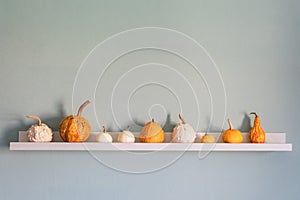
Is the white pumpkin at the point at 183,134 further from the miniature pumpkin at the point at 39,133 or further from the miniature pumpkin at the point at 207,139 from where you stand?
the miniature pumpkin at the point at 39,133

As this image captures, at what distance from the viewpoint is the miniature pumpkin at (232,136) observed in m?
1.92

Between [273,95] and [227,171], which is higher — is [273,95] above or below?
above

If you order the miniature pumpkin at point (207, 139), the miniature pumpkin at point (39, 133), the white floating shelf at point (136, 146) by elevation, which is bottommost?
the white floating shelf at point (136, 146)

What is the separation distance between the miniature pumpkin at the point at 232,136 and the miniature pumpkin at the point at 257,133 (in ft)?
0.18

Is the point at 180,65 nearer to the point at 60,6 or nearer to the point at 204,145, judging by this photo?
the point at 204,145

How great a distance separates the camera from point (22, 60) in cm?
202

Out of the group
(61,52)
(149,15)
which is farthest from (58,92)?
(149,15)

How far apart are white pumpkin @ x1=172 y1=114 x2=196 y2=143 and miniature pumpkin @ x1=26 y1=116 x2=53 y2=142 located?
22.0 inches

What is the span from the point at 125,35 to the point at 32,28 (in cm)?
44

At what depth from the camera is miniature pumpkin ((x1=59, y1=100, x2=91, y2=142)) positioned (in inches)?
73.4

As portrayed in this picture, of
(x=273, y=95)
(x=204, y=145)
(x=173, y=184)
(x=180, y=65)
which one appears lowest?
(x=173, y=184)

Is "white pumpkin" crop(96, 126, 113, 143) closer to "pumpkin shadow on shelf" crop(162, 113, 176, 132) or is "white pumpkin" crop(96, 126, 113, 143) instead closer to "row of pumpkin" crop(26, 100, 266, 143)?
"row of pumpkin" crop(26, 100, 266, 143)

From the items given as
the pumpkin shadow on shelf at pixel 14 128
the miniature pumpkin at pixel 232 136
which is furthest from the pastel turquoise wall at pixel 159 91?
the miniature pumpkin at pixel 232 136

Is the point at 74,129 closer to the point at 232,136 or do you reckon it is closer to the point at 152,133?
the point at 152,133
